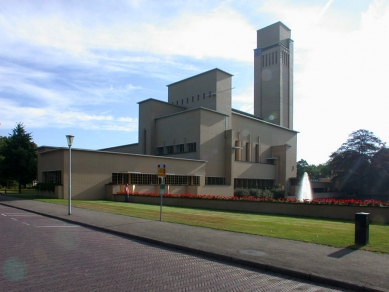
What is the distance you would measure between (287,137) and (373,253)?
6381 cm

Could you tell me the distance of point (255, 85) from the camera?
262ft

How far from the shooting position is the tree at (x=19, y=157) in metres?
43.1

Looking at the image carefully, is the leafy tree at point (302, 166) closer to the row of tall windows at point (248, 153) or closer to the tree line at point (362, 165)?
the tree line at point (362, 165)

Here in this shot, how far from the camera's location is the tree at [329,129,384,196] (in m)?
64.9

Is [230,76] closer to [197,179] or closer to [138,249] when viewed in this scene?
[197,179]

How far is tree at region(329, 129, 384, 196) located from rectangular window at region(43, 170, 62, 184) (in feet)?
175

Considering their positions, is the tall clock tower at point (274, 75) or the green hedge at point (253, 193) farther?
the tall clock tower at point (274, 75)

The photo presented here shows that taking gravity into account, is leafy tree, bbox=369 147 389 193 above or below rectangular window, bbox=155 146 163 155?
below

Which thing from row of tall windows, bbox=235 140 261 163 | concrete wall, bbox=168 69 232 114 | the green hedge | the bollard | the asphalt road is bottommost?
the green hedge

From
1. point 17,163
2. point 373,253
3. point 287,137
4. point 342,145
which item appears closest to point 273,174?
point 287,137

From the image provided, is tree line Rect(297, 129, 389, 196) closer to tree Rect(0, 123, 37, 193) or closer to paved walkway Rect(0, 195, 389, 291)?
tree Rect(0, 123, 37, 193)

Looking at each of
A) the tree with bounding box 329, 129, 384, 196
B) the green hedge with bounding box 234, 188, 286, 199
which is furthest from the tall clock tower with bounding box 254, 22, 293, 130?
the green hedge with bounding box 234, 188, 286, 199

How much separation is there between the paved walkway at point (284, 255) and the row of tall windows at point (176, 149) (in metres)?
34.5

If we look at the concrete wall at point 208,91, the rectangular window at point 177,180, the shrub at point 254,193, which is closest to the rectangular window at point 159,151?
the concrete wall at point 208,91
